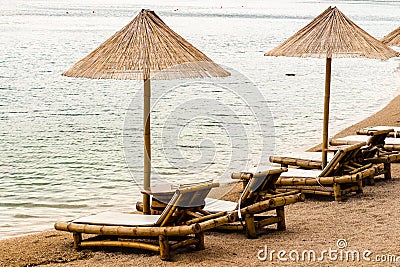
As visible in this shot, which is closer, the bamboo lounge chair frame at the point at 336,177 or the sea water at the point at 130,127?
the bamboo lounge chair frame at the point at 336,177

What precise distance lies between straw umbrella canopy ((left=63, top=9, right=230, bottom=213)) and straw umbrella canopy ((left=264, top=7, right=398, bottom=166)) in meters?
2.16

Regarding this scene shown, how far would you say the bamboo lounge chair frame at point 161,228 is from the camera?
19.7ft

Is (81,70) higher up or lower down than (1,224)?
higher up

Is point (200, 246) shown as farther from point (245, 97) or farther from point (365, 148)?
point (245, 97)

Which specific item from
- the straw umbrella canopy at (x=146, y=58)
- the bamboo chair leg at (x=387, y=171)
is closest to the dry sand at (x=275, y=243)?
the straw umbrella canopy at (x=146, y=58)

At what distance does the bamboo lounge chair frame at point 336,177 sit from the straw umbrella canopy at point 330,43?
45cm

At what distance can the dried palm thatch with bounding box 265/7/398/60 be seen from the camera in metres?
8.84

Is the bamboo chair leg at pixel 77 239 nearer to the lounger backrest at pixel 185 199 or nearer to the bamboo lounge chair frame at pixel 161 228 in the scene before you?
the bamboo lounge chair frame at pixel 161 228

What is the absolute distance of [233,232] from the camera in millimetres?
6867

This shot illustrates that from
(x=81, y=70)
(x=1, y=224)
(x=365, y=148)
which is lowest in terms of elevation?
(x=1, y=224)

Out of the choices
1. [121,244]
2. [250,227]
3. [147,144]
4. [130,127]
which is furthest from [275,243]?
[130,127]

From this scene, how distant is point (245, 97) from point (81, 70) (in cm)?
1639

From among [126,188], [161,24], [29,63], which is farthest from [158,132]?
[29,63]

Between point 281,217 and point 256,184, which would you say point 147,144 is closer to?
point 256,184
